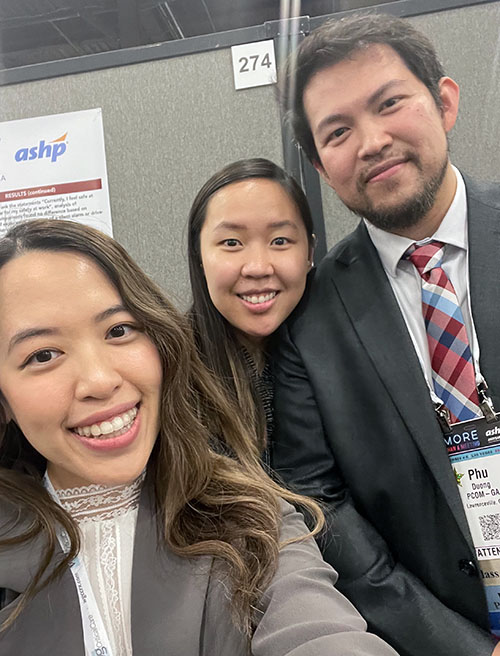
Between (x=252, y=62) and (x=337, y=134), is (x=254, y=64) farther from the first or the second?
(x=337, y=134)

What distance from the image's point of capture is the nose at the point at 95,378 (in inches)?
28.3

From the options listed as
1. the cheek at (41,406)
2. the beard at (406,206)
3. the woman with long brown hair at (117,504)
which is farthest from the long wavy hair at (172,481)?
the beard at (406,206)

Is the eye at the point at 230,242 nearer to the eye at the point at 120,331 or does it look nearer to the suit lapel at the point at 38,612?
the eye at the point at 120,331

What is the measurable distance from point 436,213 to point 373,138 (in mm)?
185

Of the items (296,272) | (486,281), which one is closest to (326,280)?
(296,272)

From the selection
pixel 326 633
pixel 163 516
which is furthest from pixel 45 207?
pixel 326 633

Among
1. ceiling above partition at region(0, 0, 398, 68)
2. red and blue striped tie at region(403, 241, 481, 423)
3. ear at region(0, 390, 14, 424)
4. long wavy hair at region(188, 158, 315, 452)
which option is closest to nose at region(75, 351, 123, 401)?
ear at region(0, 390, 14, 424)

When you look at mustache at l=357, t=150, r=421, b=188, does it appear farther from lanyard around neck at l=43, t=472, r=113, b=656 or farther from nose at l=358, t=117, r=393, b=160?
lanyard around neck at l=43, t=472, r=113, b=656

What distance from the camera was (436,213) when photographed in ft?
3.40

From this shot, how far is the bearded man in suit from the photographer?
941 mm

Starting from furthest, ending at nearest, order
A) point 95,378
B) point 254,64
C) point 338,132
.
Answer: point 254,64
point 338,132
point 95,378

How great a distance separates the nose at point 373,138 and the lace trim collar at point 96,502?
697 millimetres

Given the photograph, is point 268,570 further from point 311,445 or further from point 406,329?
point 406,329

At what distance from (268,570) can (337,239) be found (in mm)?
748
